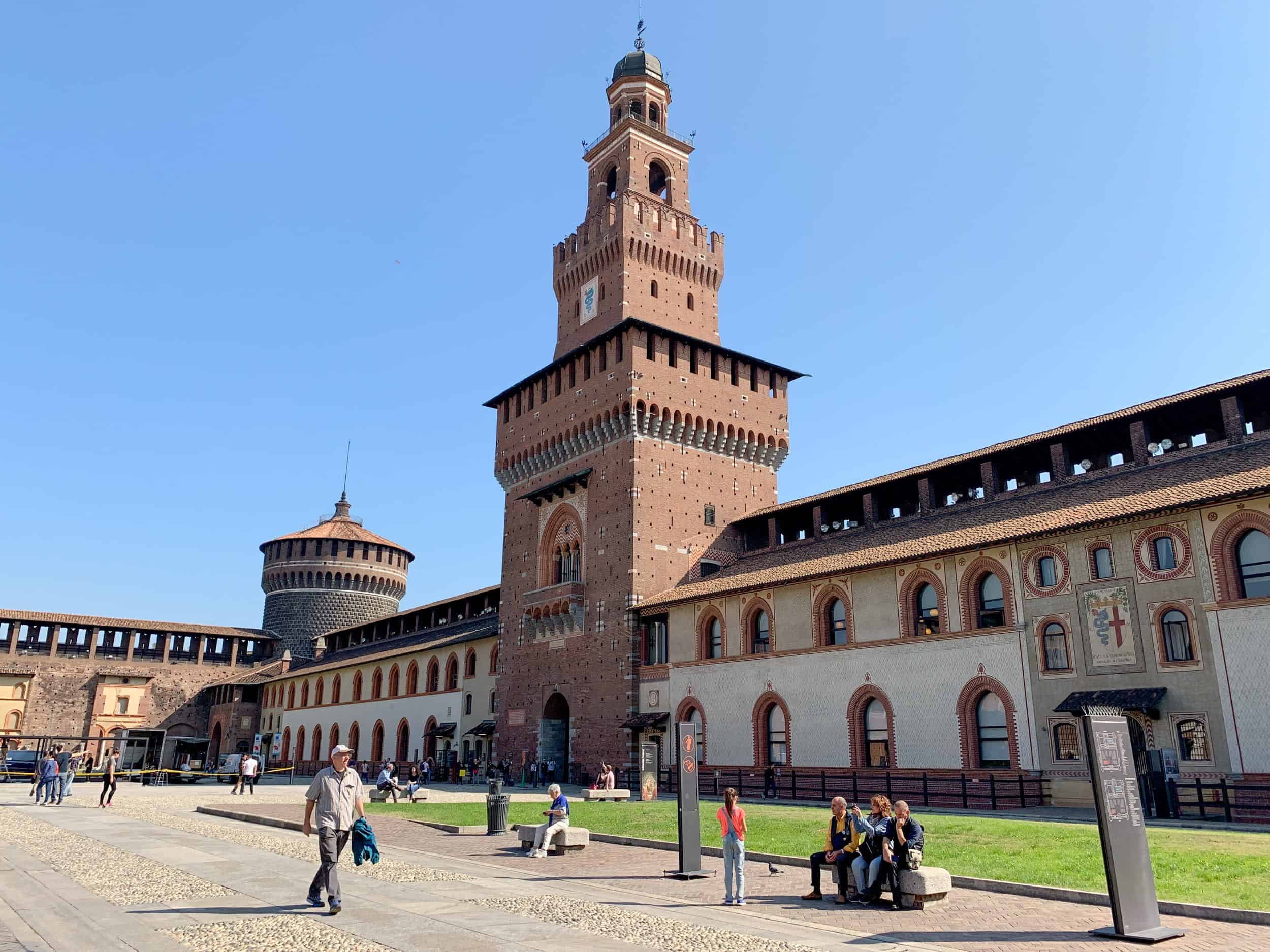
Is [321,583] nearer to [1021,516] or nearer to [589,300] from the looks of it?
[589,300]

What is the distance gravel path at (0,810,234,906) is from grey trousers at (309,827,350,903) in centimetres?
194

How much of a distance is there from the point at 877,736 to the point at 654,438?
54.7 feet

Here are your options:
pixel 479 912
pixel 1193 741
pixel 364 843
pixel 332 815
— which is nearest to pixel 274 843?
pixel 364 843

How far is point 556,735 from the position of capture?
43688 millimetres

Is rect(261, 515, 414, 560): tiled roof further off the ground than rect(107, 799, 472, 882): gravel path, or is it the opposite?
rect(261, 515, 414, 560): tiled roof

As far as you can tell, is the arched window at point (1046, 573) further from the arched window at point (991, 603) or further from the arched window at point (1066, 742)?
the arched window at point (1066, 742)

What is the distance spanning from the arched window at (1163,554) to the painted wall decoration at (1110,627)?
964 millimetres

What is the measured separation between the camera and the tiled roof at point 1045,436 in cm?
2780

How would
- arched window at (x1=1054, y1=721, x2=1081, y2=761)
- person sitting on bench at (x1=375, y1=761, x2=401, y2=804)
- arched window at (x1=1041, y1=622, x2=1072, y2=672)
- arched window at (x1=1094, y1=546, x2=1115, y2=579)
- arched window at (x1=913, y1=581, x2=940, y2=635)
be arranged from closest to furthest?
arched window at (x1=1054, y1=721, x2=1081, y2=761) < arched window at (x1=1094, y1=546, x2=1115, y2=579) < arched window at (x1=1041, y1=622, x2=1072, y2=672) < arched window at (x1=913, y1=581, x2=940, y2=635) < person sitting on bench at (x1=375, y1=761, x2=401, y2=804)

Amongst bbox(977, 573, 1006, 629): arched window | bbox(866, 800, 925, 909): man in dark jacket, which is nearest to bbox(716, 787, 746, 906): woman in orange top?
bbox(866, 800, 925, 909): man in dark jacket

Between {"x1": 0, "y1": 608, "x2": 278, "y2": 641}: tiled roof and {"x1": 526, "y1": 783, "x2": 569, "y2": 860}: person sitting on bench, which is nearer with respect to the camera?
{"x1": 526, "y1": 783, "x2": 569, "y2": 860}: person sitting on bench

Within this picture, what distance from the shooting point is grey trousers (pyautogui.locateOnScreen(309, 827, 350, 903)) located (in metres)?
10.5

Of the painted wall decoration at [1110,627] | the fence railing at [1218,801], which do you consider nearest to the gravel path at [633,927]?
the fence railing at [1218,801]

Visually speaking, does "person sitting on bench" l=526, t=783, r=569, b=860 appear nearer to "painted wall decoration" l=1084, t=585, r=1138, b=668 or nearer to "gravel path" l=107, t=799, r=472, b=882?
"gravel path" l=107, t=799, r=472, b=882
